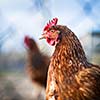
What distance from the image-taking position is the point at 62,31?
112 inches

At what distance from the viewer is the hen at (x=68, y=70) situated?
2703mm

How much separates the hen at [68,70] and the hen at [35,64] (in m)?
0.15

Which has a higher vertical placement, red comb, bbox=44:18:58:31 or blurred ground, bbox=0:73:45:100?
red comb, bbox=44:18:58:31

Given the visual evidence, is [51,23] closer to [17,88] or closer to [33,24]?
[33,24]

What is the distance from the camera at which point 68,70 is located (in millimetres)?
2795

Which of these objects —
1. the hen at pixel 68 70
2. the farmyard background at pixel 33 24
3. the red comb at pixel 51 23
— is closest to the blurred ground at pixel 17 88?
the farmyard background at pixel 33 24

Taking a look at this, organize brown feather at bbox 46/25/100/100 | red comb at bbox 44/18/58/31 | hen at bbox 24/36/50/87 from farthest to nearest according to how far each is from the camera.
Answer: hen at bbox 24/36/50/87 < red comb at bbox 44/18/58/31 < brown feather at bbox 46/25/100/100

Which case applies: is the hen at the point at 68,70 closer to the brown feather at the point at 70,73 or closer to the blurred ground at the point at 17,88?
the brown feather at the point at 70,73

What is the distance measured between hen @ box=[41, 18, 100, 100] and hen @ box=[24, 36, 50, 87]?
5.7 inches

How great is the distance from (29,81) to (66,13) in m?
0.47

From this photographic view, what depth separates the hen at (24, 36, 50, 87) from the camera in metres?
3.00

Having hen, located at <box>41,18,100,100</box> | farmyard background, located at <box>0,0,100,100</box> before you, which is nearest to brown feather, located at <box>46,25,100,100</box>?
hen, located at <box>41,18,100,100</box>

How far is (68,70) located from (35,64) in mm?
360

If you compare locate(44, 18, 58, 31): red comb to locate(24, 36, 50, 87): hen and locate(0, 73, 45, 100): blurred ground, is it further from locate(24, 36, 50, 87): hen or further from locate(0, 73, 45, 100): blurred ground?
locate(0, 73, 45, 100): blurred ground
